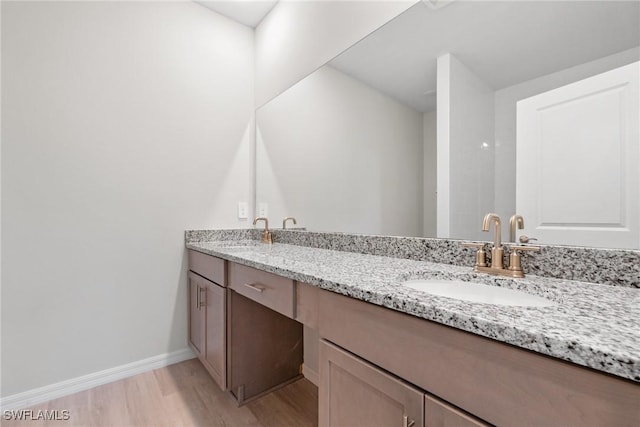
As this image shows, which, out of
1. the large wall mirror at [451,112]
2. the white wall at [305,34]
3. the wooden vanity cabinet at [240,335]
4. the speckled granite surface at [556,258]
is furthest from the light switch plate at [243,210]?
the speckled granite surface at [556,258]

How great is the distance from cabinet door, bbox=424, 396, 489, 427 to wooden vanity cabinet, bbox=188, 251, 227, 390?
3.70 feet

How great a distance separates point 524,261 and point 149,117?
2.10 meters

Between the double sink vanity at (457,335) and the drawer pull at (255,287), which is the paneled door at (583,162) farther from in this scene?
the drawer pull at (255,287)

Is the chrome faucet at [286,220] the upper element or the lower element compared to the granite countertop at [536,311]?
upper

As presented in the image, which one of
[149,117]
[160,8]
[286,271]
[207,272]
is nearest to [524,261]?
[286,271]

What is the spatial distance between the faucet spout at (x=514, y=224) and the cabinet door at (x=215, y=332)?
1.26 metres

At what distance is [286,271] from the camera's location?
3.17ft

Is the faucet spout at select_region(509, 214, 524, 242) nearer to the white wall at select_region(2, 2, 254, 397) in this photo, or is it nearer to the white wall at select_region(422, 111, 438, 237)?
the white wall at select_region(422, 111, 438, 237)

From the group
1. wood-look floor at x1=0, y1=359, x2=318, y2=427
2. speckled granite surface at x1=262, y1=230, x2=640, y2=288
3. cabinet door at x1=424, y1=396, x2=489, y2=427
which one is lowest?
wood-look floor at x1=0, y1=359, x2=318, y2=427

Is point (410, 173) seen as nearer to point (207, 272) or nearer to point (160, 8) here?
point (207, 272)

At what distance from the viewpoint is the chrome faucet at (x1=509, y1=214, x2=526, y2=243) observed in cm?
93

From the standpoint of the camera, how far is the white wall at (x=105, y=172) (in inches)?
58.5

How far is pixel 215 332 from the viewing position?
156cm

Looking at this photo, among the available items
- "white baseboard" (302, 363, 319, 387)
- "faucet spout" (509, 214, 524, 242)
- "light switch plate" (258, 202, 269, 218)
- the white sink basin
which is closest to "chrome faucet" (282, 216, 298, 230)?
"light switch plate" (258, 202, 269, 218)
